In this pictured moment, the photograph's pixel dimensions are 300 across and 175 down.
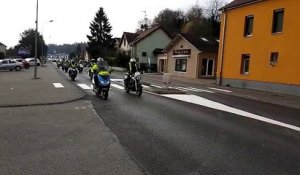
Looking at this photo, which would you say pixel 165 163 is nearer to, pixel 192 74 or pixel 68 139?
pixel 68 139

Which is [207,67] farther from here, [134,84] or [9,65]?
[134,84]

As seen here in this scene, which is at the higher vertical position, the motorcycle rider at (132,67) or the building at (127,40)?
the building at (127,40)

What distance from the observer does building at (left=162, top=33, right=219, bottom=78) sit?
4350 cm

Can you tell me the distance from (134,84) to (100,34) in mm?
76865

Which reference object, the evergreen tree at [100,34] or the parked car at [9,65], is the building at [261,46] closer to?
the parked car at [9,65]

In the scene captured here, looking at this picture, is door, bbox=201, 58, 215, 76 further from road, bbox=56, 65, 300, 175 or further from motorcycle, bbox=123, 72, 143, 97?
road, bbox=56, 65, 300, 175

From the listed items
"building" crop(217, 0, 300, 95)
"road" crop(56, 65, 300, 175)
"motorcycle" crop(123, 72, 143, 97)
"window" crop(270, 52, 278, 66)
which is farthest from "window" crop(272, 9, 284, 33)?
"road" crop(56, 65, 300, 175)

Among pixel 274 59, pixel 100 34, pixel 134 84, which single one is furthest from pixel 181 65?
pixel 100 34

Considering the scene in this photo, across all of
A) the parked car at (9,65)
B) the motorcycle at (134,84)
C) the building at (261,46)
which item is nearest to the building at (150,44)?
the parked car at (9,65)

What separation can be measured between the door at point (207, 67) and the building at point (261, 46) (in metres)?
10.5

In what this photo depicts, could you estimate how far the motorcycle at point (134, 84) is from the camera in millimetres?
18219

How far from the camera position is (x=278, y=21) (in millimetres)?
26828

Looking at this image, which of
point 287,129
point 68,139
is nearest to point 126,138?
point 68,139

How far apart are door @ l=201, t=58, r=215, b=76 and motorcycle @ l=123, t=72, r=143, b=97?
83.4 feet
